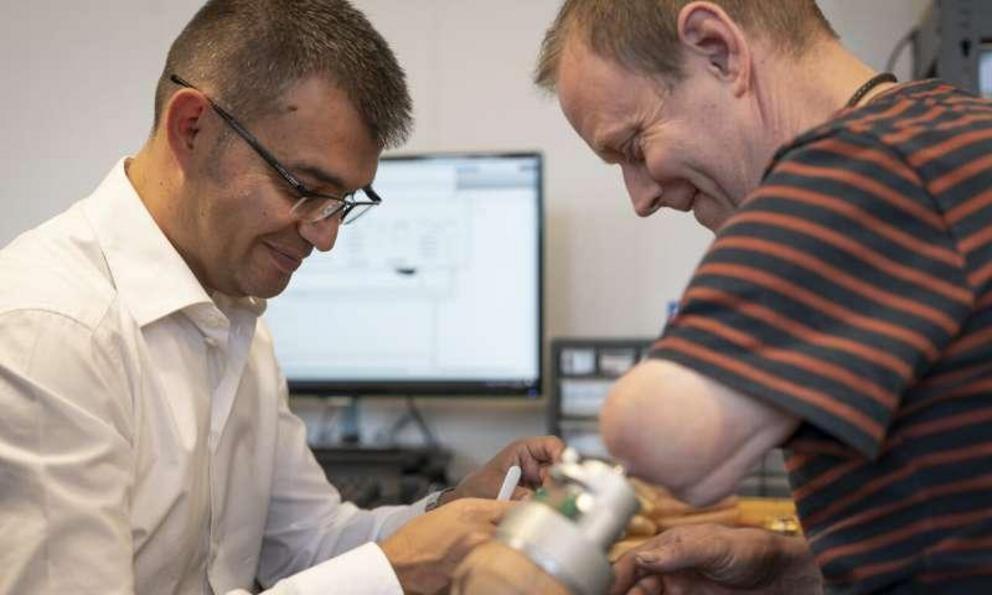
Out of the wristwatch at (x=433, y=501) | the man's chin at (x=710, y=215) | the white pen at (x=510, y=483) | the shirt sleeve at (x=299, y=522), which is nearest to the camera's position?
the man's chin at (x=710, y=215)

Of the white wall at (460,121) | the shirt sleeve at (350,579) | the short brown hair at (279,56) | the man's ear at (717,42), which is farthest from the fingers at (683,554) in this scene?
the white wall at (460,121)

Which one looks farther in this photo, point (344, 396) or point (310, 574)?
point (344, 396)

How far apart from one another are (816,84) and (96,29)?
81.1 inches

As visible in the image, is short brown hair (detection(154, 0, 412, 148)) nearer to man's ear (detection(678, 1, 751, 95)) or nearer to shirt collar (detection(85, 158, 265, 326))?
shirt collar (detection(85, 158, 265, 326))

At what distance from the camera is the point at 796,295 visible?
58cm

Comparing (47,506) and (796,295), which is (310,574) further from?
(796,295)

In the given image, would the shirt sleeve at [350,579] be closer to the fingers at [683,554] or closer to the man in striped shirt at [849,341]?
the fingers at [683,554]

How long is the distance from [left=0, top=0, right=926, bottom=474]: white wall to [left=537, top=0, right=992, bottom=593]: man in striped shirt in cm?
151

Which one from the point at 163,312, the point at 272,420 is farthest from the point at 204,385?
the point at 272,420

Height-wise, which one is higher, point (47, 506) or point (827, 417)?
point (827, 417)

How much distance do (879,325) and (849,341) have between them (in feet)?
0.06

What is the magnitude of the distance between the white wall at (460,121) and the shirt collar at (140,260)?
1.14 meters

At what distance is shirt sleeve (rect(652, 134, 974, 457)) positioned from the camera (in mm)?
564

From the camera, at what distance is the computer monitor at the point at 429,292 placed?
217 cm
